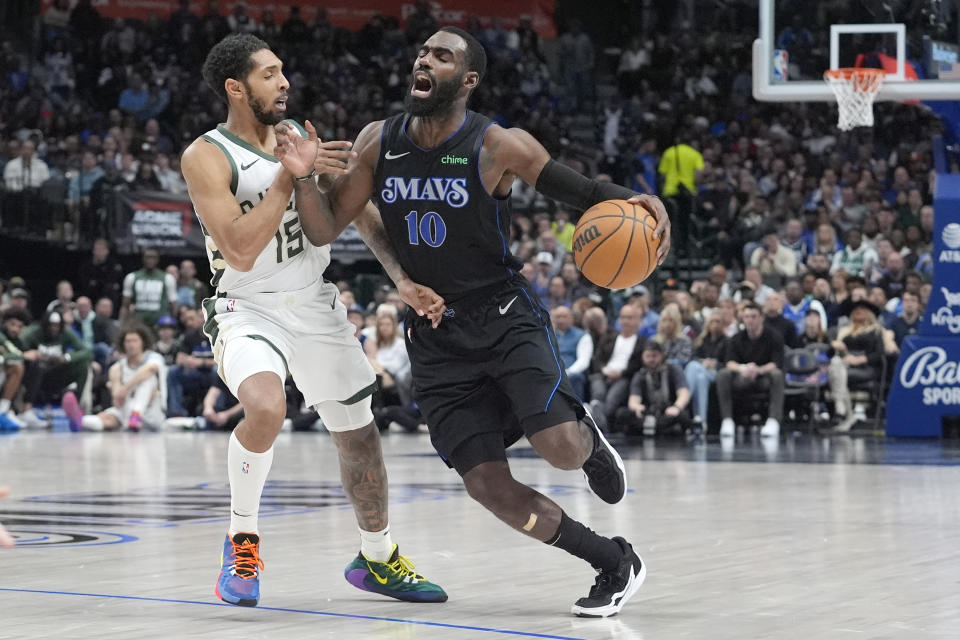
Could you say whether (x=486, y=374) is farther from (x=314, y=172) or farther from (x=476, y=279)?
(x=314, y=172)

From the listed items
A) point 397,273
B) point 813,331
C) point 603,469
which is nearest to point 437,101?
point 397,273

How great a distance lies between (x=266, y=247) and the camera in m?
5.46

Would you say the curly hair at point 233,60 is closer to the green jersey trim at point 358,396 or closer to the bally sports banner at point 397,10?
the green jersey trim at point 358,396

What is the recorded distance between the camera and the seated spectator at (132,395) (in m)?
16.9

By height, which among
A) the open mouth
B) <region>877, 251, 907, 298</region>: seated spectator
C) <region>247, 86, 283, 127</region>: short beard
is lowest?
<region>877, 251, 907, 298</region>: seated spectator

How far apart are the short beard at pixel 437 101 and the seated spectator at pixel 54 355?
13015 millimetres

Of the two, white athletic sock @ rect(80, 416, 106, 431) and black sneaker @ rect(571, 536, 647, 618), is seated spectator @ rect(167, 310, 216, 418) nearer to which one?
white athletic sock @ rect(80, 416, 106, 431)

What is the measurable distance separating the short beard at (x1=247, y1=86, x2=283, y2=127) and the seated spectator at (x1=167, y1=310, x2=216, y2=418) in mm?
11829

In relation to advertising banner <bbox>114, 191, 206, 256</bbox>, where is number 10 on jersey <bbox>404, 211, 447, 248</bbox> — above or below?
below

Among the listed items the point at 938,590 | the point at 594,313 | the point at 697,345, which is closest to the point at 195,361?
the point at 594,313

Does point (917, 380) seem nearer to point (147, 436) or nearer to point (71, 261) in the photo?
point (147, 436)

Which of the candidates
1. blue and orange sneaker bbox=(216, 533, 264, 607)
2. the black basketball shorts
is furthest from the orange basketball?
blue and orange sneaker bbox=(216, 533, 264, 607)

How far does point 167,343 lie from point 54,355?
4.33ft

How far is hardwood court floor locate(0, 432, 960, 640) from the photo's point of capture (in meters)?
4.94
